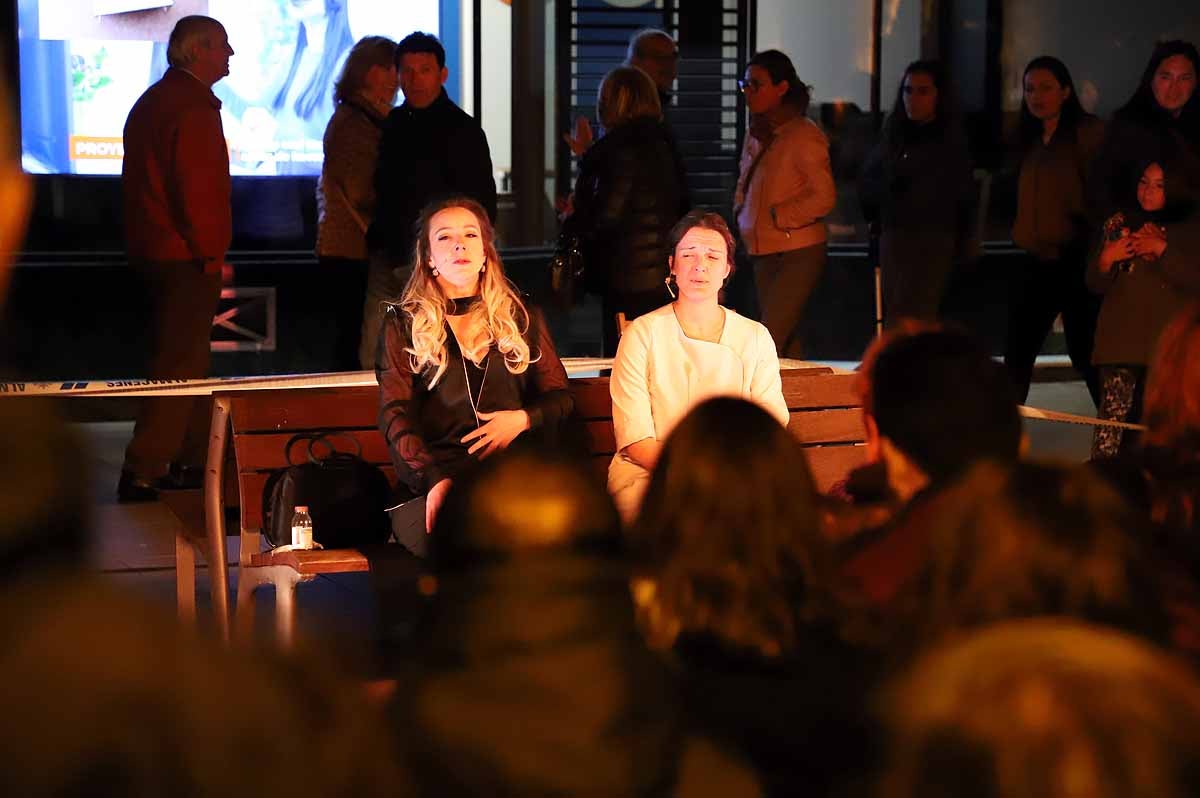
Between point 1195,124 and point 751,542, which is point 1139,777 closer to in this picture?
point 751,542

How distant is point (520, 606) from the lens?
1378mm

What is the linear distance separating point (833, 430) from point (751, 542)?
3476 mm

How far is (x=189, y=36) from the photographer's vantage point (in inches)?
287

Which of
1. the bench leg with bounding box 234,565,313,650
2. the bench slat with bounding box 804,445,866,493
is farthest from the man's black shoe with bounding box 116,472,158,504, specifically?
the bench slat with bounding box 804,445,866,493

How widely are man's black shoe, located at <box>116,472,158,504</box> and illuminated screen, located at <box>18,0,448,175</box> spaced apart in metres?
2.73

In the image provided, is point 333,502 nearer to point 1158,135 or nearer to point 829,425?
point 829,425

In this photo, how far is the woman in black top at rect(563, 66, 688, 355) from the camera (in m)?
7.32

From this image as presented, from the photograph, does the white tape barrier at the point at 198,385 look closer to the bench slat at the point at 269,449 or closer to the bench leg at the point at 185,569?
the bench leg at the point at 185,569

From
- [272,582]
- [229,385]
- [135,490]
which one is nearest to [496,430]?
[272,582]

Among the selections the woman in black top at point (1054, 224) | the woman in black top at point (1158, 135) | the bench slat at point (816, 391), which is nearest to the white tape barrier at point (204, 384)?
the bench slat at point (816, 391)

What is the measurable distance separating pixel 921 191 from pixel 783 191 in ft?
2.77

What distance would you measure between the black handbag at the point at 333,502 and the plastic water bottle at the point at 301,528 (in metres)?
0.02

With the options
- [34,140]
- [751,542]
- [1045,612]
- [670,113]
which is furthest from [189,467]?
[1045,612]

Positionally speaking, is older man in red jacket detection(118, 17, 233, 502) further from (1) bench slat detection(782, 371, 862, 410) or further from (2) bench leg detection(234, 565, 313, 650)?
(1) bench slat detection(782, 371, 862, 410)
